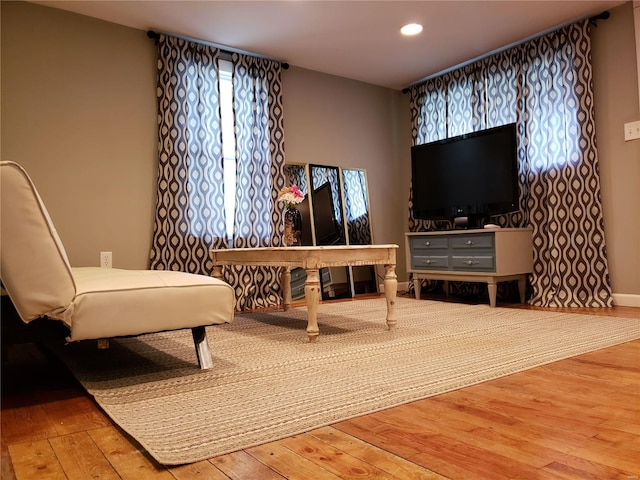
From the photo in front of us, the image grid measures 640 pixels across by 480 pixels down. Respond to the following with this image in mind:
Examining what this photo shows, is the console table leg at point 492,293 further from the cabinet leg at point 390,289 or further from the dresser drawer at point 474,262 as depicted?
the cabinet leg at point 390,289

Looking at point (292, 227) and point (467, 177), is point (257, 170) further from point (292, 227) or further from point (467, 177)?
point (467, 177)

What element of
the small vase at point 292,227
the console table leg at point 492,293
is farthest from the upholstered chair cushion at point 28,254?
the console table leg at point 492,293

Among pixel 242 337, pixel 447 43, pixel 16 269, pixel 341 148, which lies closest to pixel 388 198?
pixel 341 148

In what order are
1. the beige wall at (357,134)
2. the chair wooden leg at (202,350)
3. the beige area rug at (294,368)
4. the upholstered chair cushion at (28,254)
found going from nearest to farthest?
the beige area rug at (294,368)
the upholstered chair cushion at (28,254)
the chair wooden leg at (202,350)
the beige wall at (357,134)

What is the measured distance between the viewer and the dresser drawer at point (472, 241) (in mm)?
3734

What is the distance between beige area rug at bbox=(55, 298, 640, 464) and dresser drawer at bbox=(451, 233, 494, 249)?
75 centimetres

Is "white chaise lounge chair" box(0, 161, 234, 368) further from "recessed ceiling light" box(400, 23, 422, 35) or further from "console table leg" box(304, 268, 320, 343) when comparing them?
"recessed ceiling light" box(400, 23, 422, 35)

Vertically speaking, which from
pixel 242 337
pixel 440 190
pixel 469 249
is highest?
pixel 440 190

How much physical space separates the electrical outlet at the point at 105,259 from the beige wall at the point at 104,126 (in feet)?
0.13

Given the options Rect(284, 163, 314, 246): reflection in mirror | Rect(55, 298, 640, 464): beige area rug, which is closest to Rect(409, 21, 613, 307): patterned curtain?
Rect(55, 298, 640, 464): beige area rug

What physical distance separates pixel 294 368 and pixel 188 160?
2458 mm

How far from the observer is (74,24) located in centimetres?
348

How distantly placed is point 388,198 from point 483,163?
4.37 ft

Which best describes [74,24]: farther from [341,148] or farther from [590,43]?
[590,43]
